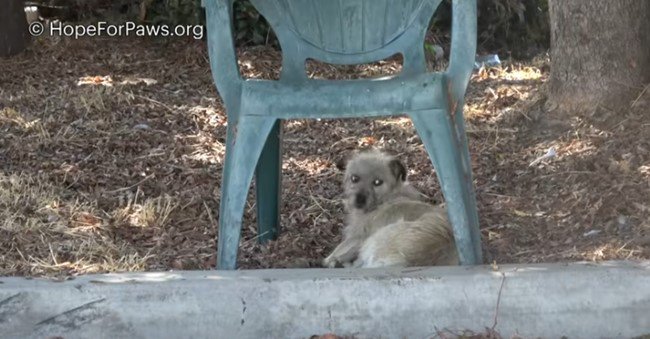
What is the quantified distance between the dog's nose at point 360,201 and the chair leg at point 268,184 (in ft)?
1.70

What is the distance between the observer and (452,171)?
4.70m

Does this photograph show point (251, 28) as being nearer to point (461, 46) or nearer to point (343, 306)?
point (461, 46)

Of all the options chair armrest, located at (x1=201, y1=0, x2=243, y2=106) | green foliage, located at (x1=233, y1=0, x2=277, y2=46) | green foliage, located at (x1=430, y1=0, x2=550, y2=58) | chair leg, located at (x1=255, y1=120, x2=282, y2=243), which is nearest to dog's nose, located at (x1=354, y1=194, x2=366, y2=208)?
chair leg, located at (x1=255, y1=120, x2=282, y2=243)

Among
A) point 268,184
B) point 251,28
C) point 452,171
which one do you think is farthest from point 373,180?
point 251,28

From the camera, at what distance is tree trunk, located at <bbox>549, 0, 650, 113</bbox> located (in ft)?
22.2

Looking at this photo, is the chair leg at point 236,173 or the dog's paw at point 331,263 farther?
the dog's paw at point 331,263

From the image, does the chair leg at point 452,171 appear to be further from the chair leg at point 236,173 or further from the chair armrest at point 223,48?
the chair armrest at point 223,48

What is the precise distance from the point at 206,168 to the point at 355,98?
2551mm

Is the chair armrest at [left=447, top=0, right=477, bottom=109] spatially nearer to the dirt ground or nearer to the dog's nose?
the dirt ground

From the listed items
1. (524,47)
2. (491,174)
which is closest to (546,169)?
(491,174)

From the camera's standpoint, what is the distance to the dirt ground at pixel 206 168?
552 cm

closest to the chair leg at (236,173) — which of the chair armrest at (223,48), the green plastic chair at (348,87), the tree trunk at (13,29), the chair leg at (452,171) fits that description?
the green plastic chair at (348,87)

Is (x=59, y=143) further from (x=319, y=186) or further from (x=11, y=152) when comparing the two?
(x=319, y=186)

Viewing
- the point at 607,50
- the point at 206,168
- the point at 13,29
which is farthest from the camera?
the point at 13,29
